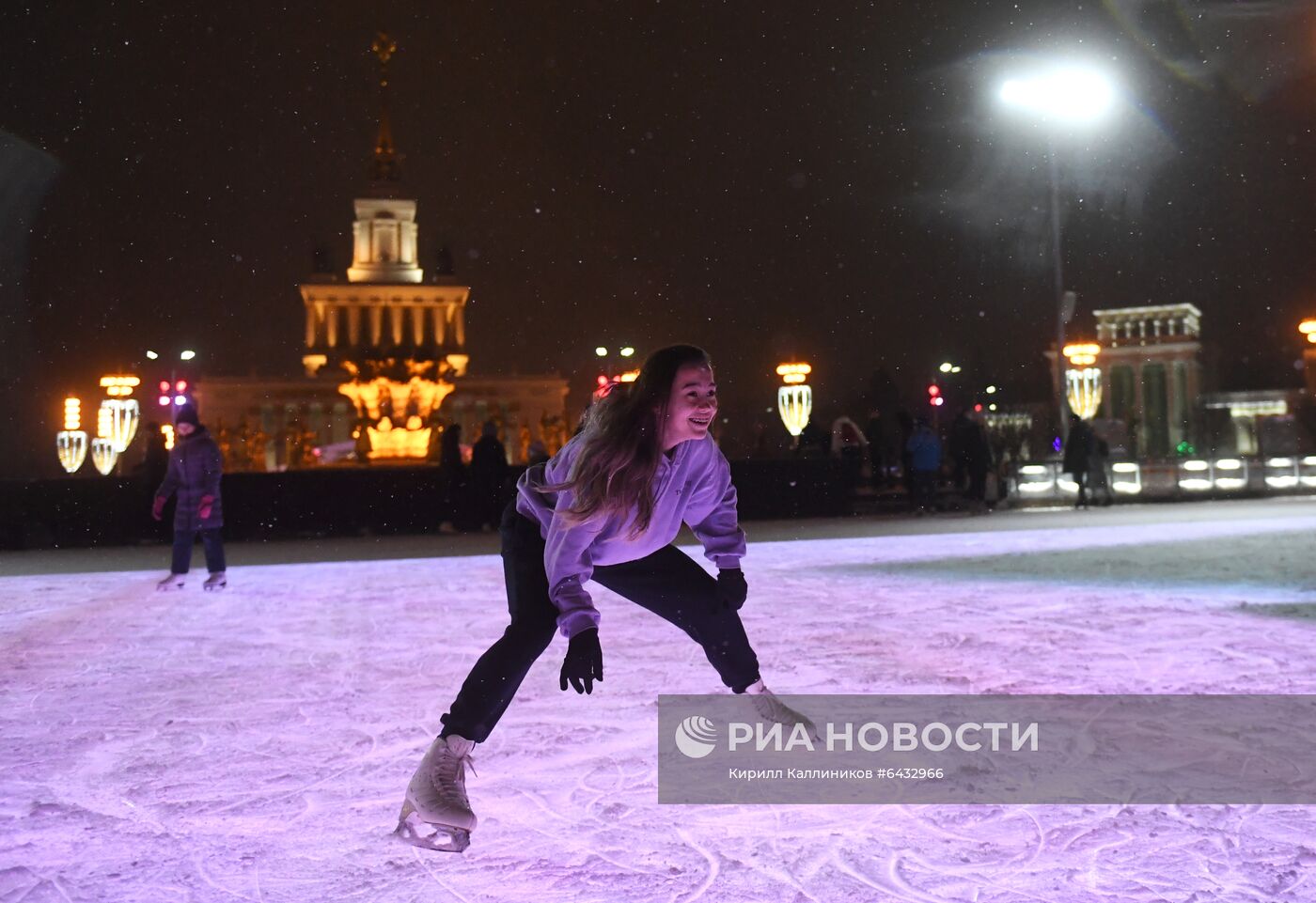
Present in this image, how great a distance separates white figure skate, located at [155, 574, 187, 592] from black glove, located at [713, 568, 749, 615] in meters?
7.46

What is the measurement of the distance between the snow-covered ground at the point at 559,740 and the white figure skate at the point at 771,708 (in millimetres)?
402

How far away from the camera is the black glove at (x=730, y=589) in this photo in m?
3.29

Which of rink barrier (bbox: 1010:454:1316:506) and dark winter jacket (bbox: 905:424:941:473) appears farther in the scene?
rink barrier (bbox: 1010:454:1316:506)

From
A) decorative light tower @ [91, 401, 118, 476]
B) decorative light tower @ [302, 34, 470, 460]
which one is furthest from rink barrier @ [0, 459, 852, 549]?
decorative light tower @ [302, 34, 470, 460]

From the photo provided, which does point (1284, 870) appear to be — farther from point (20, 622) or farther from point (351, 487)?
point (351, 487)

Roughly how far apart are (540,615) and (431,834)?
62 centimetres

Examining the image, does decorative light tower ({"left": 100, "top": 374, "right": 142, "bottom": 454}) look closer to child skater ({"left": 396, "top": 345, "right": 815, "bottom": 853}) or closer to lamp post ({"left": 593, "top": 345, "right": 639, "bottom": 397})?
lamp post ({"left": 593, "top": 345, "right": 639, "bottom": 397})

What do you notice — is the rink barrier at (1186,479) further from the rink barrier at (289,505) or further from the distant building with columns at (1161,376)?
the distant building with columns at (1161,376)

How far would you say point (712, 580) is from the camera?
341 cm

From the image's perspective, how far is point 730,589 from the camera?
329 centimetres

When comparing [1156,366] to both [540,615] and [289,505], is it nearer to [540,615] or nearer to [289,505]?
[289,505]

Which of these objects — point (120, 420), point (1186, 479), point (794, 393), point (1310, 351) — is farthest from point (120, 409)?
point (1310, 351)

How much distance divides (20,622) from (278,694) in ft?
12.1

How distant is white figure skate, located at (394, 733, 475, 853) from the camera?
2852 millimetres
